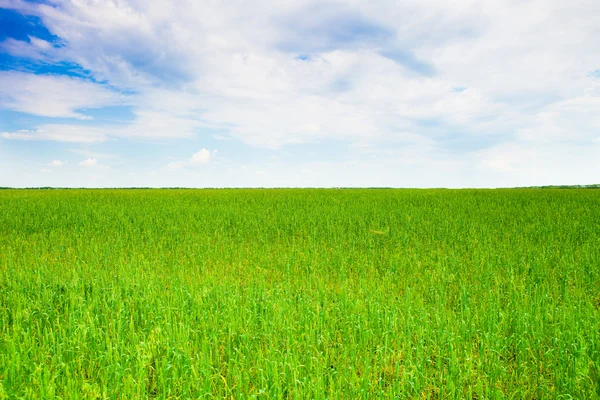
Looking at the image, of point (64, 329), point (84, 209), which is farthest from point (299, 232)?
point (84, 209)

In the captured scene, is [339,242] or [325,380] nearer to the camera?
[325,380]

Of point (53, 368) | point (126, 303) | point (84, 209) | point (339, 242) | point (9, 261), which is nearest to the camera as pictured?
point (53, 368)

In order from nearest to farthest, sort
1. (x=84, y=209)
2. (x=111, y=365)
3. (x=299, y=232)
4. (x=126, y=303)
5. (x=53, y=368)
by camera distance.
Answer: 1. (x=111, y=365)
2. (x=53, y=368)
3. (x=126, y=303)
4. (x=299, y=232)
5. (x=84, y=209)

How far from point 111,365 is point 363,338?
8.77 ft

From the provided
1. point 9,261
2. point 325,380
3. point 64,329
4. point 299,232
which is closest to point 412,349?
point 325,380

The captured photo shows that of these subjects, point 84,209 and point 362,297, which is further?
point 84,209

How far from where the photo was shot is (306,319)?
15.0 ft

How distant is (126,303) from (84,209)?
13845mm

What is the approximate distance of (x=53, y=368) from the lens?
3.83 m

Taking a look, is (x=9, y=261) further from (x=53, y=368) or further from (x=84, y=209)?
(x=84, y=209)

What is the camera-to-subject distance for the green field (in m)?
3.52

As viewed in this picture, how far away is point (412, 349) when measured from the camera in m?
3.98

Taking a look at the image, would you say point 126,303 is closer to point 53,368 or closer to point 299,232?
point 53,368

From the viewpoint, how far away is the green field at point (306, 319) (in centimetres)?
352
